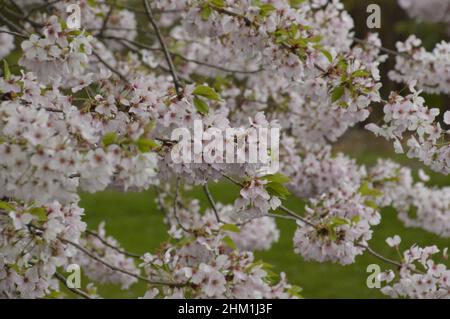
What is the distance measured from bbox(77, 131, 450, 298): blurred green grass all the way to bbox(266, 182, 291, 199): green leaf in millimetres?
4846

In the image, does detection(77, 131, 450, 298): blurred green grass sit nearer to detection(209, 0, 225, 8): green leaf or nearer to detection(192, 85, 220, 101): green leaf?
detection(209, 0, 225, 8): green leaf

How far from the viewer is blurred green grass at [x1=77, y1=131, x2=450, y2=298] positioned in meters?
8.17

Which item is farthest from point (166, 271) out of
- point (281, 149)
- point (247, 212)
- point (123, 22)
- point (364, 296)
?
point (364, 296)

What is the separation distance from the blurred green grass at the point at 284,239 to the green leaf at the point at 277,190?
4.85 metres

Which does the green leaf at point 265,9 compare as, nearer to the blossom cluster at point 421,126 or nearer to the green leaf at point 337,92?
the green leaf at point 337,92

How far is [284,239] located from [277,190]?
26.7ft

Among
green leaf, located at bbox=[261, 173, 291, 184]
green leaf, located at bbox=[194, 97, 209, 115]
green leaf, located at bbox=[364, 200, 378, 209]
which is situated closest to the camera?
green leaf, located at bbox=[261, 173, 291, 184]

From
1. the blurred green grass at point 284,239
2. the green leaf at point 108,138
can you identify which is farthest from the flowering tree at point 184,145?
the blurred green grass at point 284,239

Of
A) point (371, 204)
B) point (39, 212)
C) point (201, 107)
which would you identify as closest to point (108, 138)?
point (39, 212)

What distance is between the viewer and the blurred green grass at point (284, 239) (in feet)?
26.8

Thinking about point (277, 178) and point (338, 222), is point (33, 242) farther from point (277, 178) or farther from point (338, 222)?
point (338, 222)

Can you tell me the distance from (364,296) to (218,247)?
4.76 metres

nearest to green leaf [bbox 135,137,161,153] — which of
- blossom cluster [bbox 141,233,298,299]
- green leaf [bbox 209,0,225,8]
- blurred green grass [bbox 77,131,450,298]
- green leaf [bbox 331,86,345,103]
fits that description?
blossom cluster [bbox 141,233,298,299]

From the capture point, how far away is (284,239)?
10.9m
